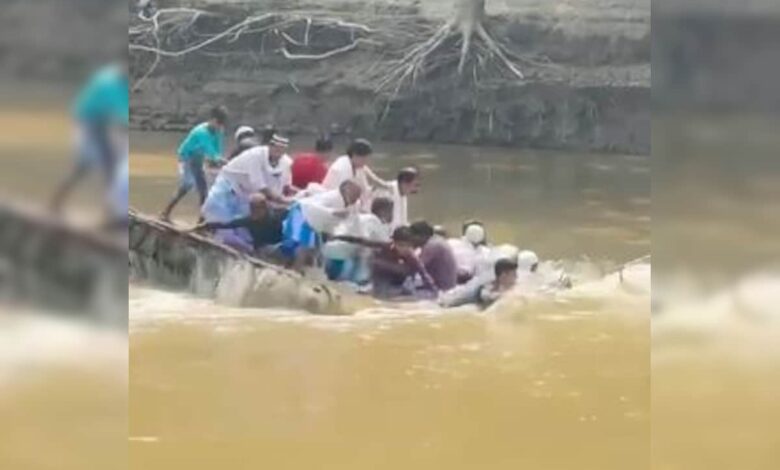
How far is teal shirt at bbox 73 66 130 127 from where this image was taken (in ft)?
13.0

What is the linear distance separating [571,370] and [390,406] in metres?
0.56

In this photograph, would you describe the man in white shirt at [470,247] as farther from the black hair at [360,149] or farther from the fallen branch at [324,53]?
the fallen branch at [324,53]

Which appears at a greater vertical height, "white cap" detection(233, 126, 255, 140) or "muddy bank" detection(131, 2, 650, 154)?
"muddy bank" detection(131, 2, 650, 154)

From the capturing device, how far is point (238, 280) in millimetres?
4625

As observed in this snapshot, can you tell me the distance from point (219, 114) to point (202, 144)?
10cm

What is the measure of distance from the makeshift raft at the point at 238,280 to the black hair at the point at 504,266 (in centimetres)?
43

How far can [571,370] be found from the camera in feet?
15.2

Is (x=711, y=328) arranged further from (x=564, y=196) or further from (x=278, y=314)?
(x=278, y=314)

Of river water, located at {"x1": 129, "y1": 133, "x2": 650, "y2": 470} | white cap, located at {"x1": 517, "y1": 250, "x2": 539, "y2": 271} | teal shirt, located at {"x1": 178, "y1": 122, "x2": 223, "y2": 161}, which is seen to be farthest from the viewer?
white cap, located at {"x1": 517, "y1": 250, "x2": 539, "y2": 271}

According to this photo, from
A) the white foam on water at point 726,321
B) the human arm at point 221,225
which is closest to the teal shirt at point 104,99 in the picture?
the human arm at point 221,225

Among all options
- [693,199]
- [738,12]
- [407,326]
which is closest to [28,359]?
[407,326]

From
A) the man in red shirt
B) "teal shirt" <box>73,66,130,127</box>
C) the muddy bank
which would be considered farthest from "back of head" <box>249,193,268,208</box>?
"teal shirt" <box>73,66,130,127</box>

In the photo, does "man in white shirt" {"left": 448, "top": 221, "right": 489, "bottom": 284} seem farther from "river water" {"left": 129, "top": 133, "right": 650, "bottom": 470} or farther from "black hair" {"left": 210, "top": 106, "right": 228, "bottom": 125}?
"black hair" {"left": 210, "top": 106, "right": 228, "bottom": 125}

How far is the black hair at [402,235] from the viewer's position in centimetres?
466
